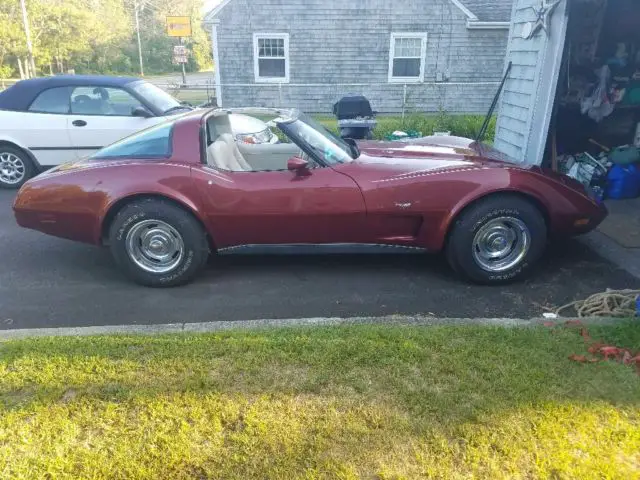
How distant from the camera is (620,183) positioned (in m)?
6.52

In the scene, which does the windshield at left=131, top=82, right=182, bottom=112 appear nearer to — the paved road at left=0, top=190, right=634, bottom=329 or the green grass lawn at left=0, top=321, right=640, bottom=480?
the paved road at left=0, top=190, right=634, bottom=329

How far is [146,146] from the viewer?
4.20 metres

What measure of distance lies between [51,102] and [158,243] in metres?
4.39

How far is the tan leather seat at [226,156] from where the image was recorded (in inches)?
162

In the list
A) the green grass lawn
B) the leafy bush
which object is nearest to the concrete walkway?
the green grass lawn

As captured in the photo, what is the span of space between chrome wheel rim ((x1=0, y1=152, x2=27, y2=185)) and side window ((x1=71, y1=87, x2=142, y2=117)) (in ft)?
3.69

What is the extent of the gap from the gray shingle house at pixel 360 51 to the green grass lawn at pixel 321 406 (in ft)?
42.6

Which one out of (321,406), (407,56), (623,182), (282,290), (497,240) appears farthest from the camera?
(407,56)

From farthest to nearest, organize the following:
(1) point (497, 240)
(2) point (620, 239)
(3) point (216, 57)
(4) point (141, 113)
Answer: (3) point (216, 57) → (4) point (141, 113) → (2) point (620, 239) → (1) point (497, 240)

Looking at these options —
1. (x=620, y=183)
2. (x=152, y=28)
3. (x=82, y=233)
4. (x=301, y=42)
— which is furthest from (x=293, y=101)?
(x=152, y=28)

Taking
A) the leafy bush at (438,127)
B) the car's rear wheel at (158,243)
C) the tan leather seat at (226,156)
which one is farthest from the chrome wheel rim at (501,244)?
the leafy bush at (438,127)

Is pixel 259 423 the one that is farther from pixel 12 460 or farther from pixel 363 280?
pixel 363 280

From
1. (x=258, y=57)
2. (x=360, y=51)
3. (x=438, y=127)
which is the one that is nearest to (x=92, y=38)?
(x=258, y=57)

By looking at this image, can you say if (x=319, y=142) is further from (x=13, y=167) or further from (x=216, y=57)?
(x=216, y=57)
